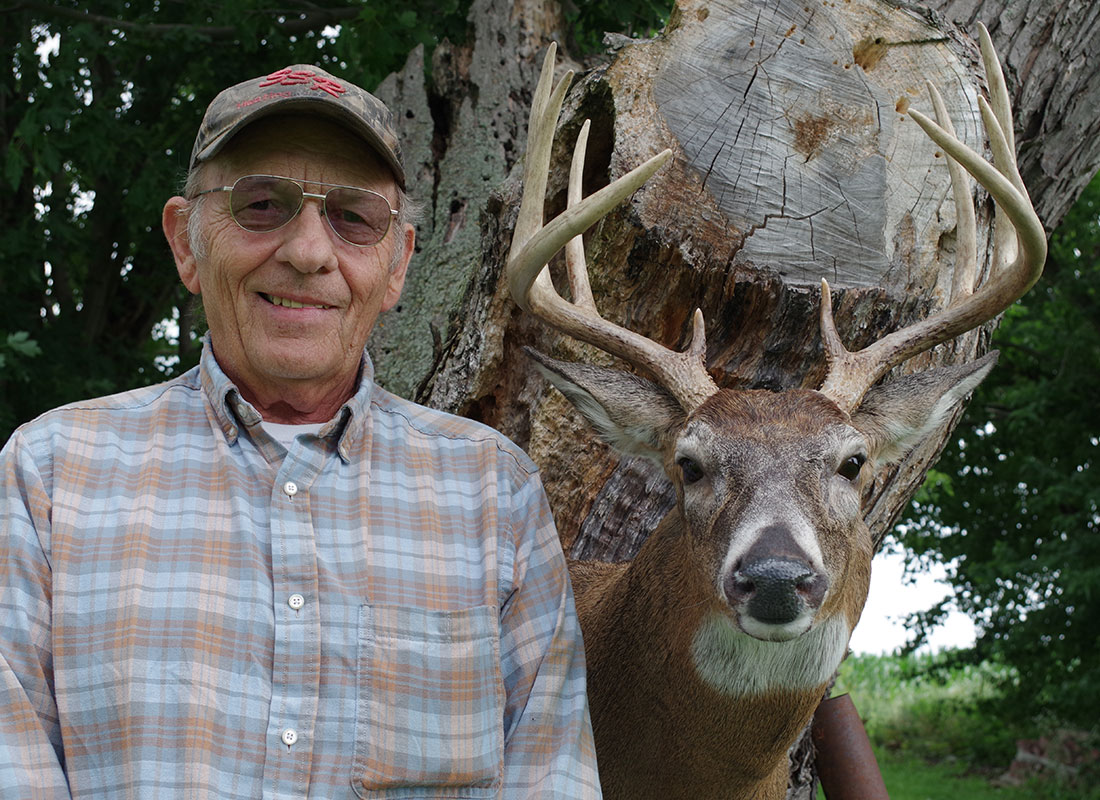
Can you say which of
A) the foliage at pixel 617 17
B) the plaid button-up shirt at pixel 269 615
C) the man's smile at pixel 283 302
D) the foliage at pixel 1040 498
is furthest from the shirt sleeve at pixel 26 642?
the foliage at pixel 1040 498

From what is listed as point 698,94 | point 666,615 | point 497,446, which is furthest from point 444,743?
point 698,94

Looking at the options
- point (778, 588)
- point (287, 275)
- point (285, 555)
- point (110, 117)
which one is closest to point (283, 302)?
point (287, 275)

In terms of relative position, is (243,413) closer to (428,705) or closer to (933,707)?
(428,705)

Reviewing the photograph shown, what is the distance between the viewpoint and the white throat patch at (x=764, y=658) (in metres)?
3.15

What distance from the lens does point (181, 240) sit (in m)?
3.18

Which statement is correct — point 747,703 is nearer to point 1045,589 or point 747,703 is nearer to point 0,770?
point 0,770

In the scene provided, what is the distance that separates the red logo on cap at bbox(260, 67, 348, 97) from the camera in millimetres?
2936

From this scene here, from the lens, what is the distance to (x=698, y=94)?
157 inches

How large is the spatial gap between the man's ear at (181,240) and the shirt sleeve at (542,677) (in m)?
1.07

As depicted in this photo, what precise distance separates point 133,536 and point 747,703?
1.66 metres

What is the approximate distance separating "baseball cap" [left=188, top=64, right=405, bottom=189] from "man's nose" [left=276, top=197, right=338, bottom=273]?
0.22 m

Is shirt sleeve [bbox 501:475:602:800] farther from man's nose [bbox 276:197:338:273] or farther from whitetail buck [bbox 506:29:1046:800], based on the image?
man's nose [bbox 276:197:338:273]

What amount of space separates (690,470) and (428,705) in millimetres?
989

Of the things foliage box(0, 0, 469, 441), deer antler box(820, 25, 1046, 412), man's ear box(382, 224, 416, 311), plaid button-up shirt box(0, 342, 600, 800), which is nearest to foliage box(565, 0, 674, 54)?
foliage box(0, 0, 469, 441)
